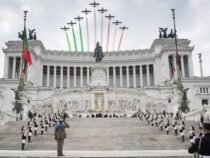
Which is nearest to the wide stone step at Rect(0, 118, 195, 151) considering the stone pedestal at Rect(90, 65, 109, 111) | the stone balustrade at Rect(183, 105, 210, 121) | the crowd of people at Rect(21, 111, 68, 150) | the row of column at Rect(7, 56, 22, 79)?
the crowd of people at Rect(21, 111, 68, 150)

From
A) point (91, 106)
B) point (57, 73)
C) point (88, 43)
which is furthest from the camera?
point (57, 73)

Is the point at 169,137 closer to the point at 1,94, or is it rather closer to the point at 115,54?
the point at 1,94

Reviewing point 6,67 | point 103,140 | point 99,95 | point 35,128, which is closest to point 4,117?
point 35,128

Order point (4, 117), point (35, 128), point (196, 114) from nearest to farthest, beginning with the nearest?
point (35, 128) < point (4, 117) < point (196, 114)

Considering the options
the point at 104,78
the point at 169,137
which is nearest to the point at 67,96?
the point at 104,78

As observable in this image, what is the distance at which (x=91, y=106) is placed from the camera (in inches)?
2170

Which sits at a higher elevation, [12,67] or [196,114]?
[12,67]

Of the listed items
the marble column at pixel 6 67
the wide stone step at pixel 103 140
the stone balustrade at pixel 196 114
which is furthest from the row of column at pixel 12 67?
the wide stone step at pixel 103 140

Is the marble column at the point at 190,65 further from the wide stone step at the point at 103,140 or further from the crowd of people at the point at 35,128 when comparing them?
the wide stone step at the point at 103,140

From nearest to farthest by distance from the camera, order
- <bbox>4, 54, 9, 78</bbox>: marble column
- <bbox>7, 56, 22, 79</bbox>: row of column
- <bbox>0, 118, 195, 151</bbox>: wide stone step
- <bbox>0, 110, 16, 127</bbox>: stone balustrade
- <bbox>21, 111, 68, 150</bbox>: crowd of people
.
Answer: <bbox>21, 111, 68, 150</bbox>: crowd of people < <bbox>0, 118, 195, 151</bbox>: wide stone step < <bbox>0, 110, 16, 127</bbox>: stone balustrade < <bbox>4, 54, 9, 78</bbox>: marble column < <bbox>7, 56, 22, 79</bbox>: row of column

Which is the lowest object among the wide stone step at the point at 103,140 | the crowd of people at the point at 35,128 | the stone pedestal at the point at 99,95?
the wide stone step at the point at 103,140

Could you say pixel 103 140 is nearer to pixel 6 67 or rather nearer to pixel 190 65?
pixel 190 65

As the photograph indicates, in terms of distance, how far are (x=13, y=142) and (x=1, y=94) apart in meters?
45.1

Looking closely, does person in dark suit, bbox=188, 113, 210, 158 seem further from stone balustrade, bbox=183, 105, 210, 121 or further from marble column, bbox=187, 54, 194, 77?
marble column, bbox=187, 54, 194, 77
